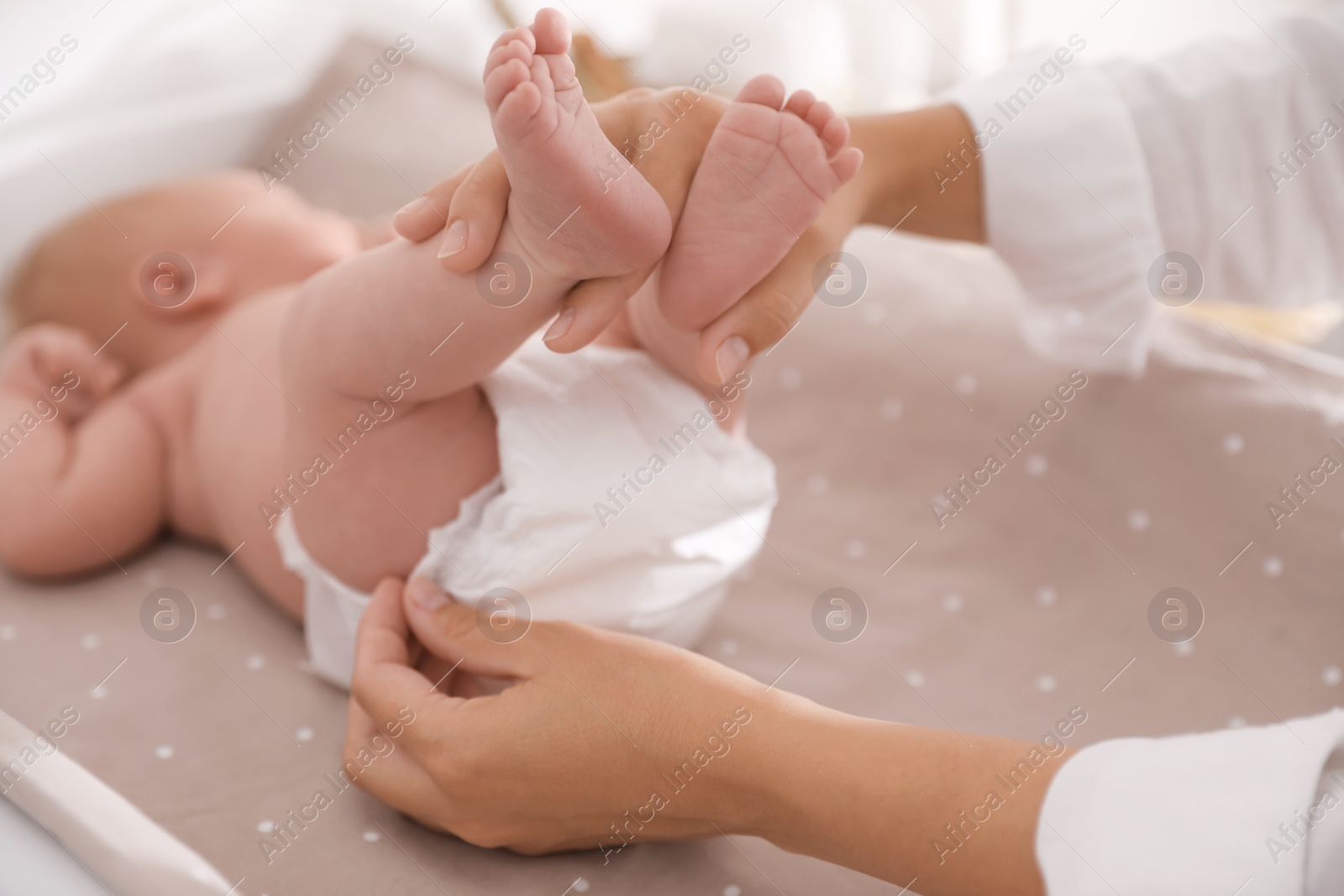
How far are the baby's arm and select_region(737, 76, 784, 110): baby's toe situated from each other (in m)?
0.70

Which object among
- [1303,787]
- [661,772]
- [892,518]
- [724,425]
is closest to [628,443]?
[724,425]

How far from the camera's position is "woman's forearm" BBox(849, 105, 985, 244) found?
2.89ft

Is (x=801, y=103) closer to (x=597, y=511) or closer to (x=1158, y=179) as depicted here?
(x=597, y=511)

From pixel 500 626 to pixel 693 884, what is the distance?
217 millimetres

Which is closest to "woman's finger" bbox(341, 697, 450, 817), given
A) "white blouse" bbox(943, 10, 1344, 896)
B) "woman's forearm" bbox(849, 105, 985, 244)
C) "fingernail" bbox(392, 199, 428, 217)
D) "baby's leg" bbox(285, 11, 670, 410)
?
"baby's leg" bbox(285, 11, 670, 410)

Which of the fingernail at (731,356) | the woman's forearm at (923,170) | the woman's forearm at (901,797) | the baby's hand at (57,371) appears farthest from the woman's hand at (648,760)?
the baby's hand at (57,371)

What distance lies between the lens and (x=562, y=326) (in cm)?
64

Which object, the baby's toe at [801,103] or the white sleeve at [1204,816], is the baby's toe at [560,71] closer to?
the baby's toe at [801,103]

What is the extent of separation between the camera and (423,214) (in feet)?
2.16

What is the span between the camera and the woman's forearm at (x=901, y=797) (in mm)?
533

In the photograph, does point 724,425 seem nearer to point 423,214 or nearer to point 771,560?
point 771,560

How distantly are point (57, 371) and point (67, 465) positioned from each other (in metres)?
0.16

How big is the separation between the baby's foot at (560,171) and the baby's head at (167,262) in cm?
63

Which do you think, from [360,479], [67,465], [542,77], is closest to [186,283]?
[67,465]
